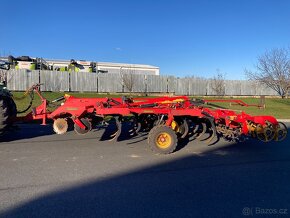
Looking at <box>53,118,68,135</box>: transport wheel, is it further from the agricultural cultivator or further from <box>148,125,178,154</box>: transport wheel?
<box>148,125,178,154</box>: transport wheel

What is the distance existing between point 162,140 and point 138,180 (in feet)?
7.41

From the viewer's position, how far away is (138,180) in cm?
553

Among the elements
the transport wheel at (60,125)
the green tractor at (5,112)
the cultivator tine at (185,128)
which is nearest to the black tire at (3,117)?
the green tractor at (5,112)

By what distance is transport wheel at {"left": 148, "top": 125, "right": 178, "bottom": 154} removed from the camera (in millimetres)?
7555

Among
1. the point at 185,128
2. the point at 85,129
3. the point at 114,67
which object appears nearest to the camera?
the point at 185,128

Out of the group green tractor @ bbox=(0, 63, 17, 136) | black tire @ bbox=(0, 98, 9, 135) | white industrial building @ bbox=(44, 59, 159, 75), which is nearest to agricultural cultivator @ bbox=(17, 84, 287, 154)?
green tractor @ bbox=(0, 63, 17, 136)

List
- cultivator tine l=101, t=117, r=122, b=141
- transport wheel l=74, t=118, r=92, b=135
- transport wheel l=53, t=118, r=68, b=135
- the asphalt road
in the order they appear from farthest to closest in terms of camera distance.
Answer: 1. transport wheel l=74, t=118, r=92, b=135
2. transport wheel l=53, t=118, r=68, b=135
3. cultivator tine l=101, t=117, r=122, b=141
4. the asphalt road

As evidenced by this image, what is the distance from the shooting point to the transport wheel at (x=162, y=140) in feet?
24.8

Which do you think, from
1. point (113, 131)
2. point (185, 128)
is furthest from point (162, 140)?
point (113, 131)

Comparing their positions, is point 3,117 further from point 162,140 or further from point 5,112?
point 162,140

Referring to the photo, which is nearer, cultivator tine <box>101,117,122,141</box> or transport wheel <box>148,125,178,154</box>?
transport wheel <box>148,125,178,154</box>

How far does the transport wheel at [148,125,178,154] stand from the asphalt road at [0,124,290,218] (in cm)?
20

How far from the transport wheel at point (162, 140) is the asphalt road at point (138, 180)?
0.65ft

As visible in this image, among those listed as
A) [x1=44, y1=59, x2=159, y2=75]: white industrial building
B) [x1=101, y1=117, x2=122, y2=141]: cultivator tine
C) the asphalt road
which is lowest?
the asphalt road
